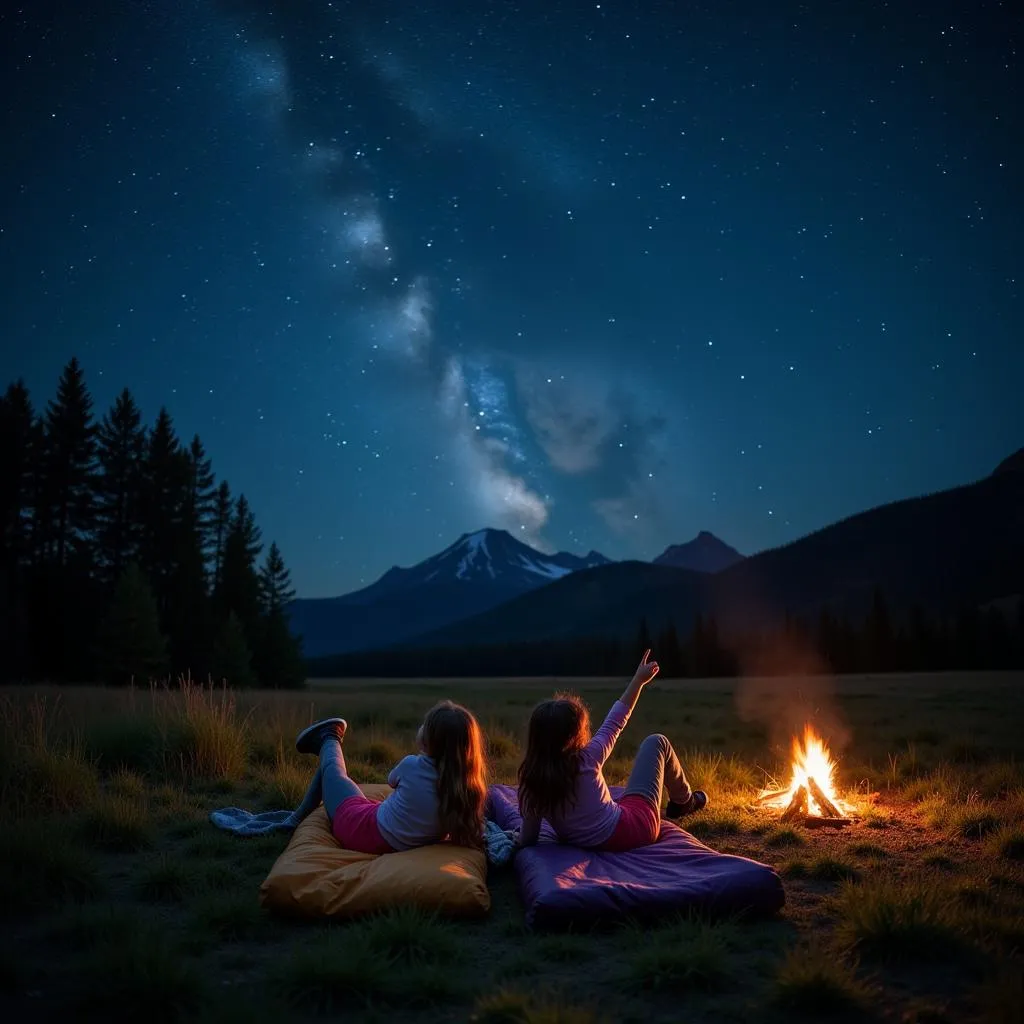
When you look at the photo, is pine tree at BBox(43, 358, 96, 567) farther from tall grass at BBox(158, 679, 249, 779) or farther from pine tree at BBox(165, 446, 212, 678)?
tall grass at BBox(158, 679, 249, 779)

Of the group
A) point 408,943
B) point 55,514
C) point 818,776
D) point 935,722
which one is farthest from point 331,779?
point 55,514

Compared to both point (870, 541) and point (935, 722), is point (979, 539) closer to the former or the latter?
point (870, 541)

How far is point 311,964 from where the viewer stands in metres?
3.63

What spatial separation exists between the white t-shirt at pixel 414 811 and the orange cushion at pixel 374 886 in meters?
0.26

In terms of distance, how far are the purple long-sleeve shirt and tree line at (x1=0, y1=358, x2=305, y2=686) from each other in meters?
28.4

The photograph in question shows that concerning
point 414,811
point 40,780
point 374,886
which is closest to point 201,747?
point 40,780

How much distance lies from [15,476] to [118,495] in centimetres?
456

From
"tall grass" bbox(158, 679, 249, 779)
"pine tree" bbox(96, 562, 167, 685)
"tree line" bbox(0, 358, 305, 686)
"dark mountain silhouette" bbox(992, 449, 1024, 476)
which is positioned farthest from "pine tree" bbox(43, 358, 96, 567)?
"dark mountain silhouette" bbox(992, 449, 1024, 476)

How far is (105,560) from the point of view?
36.6m

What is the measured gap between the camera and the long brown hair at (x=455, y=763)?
17.1 ft

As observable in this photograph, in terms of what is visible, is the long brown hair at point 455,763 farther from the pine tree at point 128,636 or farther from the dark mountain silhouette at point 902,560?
the dark mountain silhouette at point 902,560

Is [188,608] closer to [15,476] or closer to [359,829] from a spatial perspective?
[15,476]

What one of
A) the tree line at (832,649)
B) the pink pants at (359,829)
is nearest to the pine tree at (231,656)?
the tree line at (832,649)

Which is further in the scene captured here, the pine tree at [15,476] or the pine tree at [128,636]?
the pine tree at [15,476]
